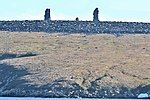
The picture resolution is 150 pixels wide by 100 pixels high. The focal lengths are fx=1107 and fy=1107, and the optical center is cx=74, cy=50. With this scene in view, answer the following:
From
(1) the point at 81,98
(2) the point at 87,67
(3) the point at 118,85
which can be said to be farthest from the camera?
(2) the point at 87,67

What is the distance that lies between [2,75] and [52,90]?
52.5 feet

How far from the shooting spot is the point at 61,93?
180125mm

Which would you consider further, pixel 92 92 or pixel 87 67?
pixel 87 67

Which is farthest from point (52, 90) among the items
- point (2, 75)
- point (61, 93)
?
point (2, 75)

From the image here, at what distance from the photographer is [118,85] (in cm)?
18488

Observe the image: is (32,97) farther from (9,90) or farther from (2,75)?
(2,75)

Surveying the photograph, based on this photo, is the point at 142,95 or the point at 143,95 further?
the point at 142,95

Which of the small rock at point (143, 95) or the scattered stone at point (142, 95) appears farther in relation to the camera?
the small rock at point (143, 95)

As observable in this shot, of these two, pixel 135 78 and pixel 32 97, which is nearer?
pixel 32 97

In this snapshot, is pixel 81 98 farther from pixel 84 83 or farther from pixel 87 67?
pixel 87 67

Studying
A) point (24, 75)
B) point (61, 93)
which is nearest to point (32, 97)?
point (61, 93)

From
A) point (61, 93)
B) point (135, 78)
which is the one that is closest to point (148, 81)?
point (135, 78)

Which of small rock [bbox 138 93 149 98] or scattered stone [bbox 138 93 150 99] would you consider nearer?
scattered stone [bbox 138 93 150 99]

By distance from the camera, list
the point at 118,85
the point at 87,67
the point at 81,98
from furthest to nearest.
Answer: the point at 87,67 < the point at 118,85 < the point at 81,98
